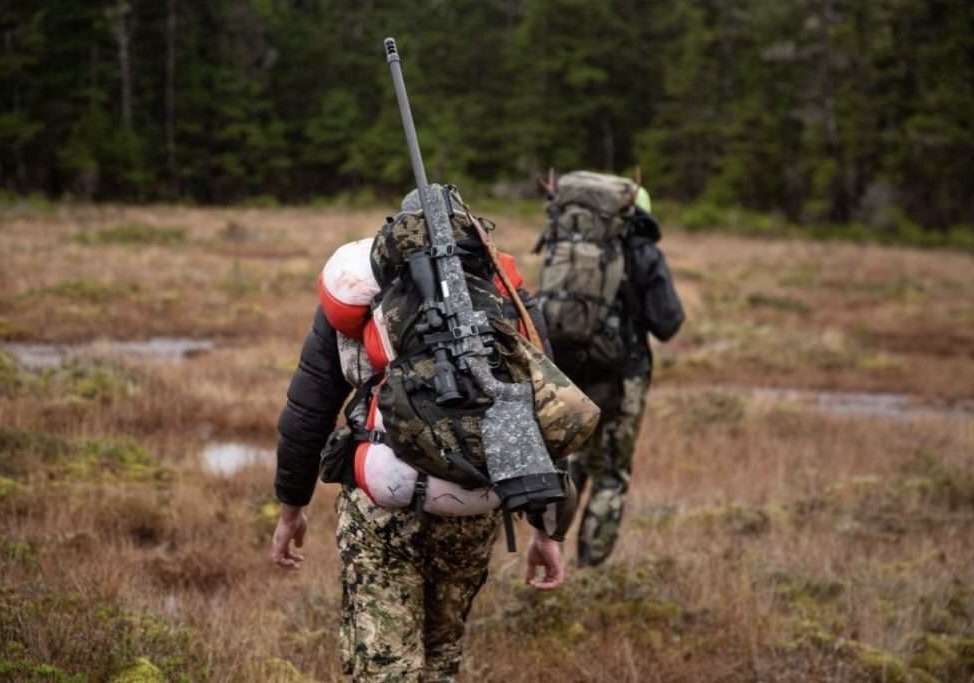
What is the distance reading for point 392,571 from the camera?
252 centimetres

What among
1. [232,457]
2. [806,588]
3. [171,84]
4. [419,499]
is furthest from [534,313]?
[171,84]

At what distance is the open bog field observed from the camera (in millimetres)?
3914

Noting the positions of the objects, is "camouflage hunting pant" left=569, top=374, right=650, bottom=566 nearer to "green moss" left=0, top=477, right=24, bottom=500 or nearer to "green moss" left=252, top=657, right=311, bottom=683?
Result: "green moss" left=252, top=657, right=311, bottom=683

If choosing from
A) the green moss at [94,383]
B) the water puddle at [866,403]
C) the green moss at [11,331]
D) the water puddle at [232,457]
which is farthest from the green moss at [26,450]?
the water puddle at [866,403]

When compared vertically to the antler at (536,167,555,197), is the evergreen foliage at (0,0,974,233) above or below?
above

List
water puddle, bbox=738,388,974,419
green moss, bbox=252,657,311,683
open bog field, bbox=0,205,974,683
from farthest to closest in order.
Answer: water puddle, bbox=738,388,974,419 < open bog field, bbox=0,205,974,683 < green moss, bbox=252,657,311,683

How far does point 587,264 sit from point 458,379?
2598 mm

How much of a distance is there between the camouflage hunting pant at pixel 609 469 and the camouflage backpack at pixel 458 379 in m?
2.77

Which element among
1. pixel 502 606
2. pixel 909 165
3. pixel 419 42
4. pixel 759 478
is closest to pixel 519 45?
pixel 419 42

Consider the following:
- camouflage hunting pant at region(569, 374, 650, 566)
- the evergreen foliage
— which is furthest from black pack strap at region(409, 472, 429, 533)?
the evergreen foliage

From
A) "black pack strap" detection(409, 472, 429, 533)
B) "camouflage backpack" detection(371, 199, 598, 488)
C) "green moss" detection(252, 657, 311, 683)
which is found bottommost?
"green moss" detection(252, 657, 311, 683)

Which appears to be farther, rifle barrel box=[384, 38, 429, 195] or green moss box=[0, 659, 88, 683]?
green moss box=[0, 659, 88, 683]

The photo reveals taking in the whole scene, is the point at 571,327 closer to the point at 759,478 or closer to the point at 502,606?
the point at 502,606

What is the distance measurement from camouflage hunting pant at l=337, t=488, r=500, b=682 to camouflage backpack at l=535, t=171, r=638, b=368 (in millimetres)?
2329
